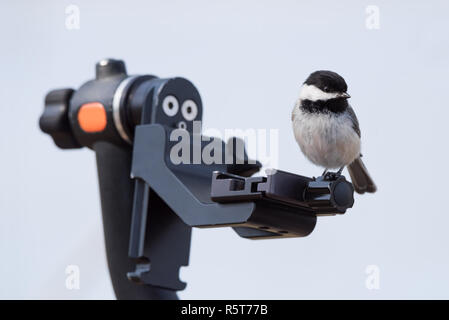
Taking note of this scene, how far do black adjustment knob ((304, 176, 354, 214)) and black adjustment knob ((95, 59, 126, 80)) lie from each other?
0.44 metres

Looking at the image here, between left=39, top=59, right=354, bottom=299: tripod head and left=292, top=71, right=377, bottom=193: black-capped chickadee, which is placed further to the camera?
left=292, top=71, right=377, bottom=193: black-capped chickadee

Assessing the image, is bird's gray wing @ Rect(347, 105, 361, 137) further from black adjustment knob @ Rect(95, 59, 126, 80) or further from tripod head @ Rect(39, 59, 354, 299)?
black adjustment knob @ Rect(95, 59, 126, 80)

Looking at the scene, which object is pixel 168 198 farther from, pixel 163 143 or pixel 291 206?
pixel 291 206

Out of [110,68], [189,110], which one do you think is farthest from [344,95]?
[110,68]

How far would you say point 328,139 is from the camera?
1.35m

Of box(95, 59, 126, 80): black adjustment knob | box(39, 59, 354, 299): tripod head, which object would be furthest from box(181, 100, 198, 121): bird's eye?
box(95, 59, 126, 80): black adjustment knob

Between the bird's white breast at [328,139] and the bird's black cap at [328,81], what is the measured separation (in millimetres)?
96

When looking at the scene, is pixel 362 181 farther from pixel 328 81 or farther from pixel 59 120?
pixel 59 120

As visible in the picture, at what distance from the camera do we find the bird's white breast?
135cm

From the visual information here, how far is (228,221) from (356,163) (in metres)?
0.78

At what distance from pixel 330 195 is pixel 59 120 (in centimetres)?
54

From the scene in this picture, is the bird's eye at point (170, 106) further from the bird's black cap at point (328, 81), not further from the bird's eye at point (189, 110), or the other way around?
the bird's black cap at point (328, 81)

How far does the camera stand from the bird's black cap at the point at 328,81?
1.26 m

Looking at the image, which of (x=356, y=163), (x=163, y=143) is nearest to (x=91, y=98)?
(x=163, y=143)
